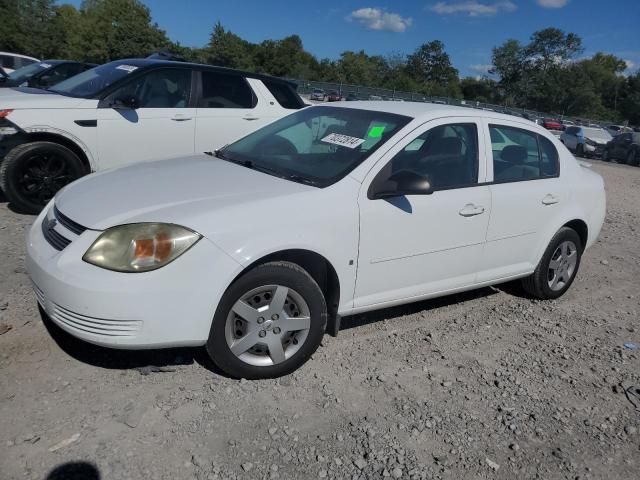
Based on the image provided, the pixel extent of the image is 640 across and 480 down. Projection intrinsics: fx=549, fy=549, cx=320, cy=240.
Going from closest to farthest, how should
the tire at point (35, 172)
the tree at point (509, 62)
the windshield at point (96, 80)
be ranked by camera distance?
the tire at point (35, 172)
the windshield at point (96, 80)
the tree at point (509, 62)

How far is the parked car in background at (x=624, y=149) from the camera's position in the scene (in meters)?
24.0

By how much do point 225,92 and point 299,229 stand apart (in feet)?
14.2

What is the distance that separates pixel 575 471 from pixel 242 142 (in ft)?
10.2

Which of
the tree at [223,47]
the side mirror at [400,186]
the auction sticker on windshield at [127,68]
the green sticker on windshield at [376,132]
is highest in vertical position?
the tree at [223,47]

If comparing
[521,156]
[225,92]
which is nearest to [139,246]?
[521,156]

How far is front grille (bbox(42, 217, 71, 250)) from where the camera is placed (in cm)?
295

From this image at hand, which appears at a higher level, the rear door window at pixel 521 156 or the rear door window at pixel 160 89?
the rear door window at pixel 160 89

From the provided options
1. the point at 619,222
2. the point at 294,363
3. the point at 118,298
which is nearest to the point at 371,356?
the point at 294,363

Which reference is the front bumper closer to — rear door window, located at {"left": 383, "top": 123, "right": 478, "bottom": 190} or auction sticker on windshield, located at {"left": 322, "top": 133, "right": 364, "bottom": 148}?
auction sticker on windshield, located at {"left": 322, "top": 133, "right": 364, "bottom": 148}

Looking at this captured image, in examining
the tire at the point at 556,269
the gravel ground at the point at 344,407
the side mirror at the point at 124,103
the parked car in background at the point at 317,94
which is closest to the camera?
the gravel ground at the point at 344,407

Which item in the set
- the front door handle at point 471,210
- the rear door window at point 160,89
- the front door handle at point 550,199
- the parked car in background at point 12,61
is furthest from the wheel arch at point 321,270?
the parked car in background at point 12,61

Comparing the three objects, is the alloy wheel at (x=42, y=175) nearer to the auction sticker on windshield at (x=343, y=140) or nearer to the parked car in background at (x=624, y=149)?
the auction sticker on windshield at (x=343, y=140)

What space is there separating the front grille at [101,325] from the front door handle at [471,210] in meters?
2.28

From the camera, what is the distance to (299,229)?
120 inches
